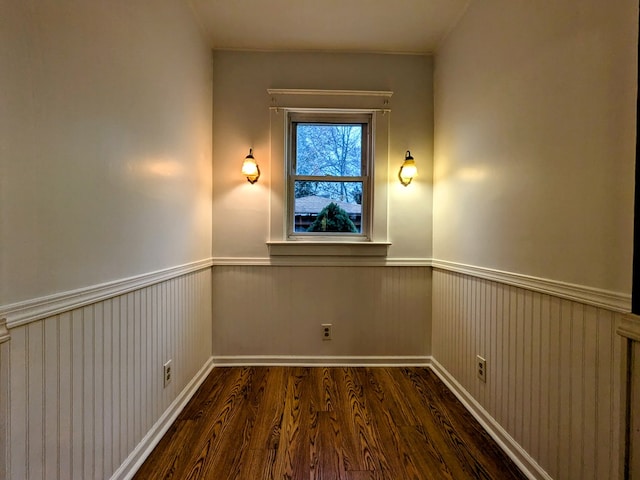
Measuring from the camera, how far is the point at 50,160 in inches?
36.1

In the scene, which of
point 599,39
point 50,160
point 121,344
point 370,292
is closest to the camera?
point 50,160

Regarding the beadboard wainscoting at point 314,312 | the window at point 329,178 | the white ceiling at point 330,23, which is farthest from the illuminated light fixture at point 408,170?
the white ceiling at point 330,23

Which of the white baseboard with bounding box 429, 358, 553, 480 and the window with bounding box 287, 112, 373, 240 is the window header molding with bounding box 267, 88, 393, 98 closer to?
the window with bounding box 287, 112, 373, 240

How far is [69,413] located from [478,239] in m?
2.06

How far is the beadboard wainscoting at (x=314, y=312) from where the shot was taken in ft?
7.89

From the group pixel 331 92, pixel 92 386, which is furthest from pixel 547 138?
pixel 92 386

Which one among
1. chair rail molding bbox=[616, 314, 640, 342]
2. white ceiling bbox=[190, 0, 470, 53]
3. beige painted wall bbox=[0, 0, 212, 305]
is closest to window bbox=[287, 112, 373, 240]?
white ceiling bbox=[190, 0, 470, 53]

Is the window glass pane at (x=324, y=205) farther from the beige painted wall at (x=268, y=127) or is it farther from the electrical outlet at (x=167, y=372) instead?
the electrical outlet at (x=167, y=372)

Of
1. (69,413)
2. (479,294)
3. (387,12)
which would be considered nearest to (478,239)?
(479,294)

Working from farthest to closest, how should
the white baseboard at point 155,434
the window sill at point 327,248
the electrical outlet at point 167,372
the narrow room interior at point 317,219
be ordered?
the window sill at point 327,248 → the electrical outlet at point 167,372 → the white baseboard at point 155,434 → the narrow room interior at point 317,219

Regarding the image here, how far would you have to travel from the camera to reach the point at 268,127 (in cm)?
237

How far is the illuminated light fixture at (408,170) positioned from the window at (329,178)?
0.27m

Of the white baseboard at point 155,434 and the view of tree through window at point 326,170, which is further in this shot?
the view of tree through window at point 326,170

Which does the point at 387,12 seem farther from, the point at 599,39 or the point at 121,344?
the point at 121,344
